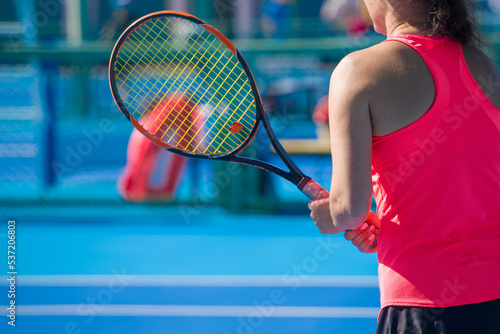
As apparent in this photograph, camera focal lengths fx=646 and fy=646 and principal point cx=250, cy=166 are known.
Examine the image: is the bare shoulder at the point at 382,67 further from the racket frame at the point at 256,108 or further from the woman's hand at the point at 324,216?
the racket frame at the point at 256,108

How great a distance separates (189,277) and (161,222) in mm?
1746

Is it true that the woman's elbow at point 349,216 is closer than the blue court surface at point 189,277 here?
Yes

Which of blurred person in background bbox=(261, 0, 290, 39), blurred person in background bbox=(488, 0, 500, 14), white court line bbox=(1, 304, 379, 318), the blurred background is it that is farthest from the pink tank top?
blurred person in background bbox=(488, 0, 500, 14)

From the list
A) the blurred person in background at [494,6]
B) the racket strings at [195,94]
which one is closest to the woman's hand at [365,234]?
the racket strings at [195,94]

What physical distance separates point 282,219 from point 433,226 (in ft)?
15.2

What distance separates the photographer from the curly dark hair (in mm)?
1496

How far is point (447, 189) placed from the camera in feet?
4.72

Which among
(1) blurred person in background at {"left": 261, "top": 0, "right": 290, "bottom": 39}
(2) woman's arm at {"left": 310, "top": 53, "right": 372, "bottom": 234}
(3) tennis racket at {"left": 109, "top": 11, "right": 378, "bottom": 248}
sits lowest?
(1) blurred person in background at {"left": 261, "top": 0, "right": 290, "bottom": 39}

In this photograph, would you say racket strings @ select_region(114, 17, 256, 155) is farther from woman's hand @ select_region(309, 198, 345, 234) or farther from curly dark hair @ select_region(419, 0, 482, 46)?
curly dark hair @ select_region(419, 0, 482, 46)

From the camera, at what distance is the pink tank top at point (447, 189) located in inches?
56.3

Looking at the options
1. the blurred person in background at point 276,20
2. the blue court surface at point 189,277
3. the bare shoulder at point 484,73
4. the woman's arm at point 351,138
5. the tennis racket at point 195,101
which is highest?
the bare shoulder at point 484,73

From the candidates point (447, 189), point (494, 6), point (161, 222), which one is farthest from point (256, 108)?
point (494, 6)

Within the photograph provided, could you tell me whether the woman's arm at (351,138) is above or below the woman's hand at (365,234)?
above

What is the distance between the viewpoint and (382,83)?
140 cm
